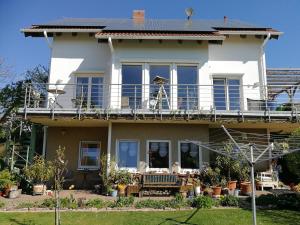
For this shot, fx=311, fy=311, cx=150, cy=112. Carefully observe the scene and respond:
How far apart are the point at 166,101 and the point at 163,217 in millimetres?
7054

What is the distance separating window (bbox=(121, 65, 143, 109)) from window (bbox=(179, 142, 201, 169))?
117 inches

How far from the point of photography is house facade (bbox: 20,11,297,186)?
14344 millimetres

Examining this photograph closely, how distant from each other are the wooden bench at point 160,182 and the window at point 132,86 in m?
3.45

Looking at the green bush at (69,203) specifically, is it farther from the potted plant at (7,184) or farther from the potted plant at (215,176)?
the potted plant at (215,176)

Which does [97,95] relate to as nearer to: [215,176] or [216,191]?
[215,176]

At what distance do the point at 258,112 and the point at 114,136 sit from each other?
6793 millimetres

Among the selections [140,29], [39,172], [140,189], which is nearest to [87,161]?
[39,172]

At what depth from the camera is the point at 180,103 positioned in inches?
612

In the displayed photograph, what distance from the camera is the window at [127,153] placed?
14742 mm

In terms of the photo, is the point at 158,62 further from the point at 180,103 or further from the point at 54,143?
the point at 54,143

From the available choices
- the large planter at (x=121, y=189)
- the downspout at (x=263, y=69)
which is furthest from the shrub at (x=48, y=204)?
the downspout at (x=263, y=69)

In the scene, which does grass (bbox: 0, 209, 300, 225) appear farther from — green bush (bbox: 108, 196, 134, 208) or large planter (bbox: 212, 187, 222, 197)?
large planter (bbox: 212, 187, 222, 197)

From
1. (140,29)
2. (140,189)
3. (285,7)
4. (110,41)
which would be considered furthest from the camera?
(140,29)

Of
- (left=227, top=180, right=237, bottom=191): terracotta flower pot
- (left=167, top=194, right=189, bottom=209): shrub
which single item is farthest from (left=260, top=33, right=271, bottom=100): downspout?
(left=167, top=194, right=189, bottom=209): shrub
